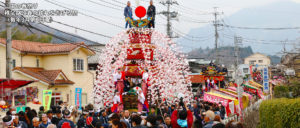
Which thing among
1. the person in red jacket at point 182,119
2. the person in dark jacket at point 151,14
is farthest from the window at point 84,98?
the person in red jacket at point 182,119

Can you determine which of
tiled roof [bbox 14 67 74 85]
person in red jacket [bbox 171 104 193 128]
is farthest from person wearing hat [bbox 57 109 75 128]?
tiled roof [bbox 14 67 74 85]

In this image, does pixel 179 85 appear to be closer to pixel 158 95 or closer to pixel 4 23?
pixel 158 95

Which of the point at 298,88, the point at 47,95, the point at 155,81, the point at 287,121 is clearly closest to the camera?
the point at 287,121

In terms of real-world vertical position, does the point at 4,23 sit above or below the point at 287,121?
above

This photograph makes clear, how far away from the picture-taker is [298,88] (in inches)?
763

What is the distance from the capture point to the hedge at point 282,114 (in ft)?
31.7

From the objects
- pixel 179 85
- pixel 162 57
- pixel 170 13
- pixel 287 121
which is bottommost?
pixel 287 121

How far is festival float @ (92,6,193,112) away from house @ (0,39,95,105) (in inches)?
468

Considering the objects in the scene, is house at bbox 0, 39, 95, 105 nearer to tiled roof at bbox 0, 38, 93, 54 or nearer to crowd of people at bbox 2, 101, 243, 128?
tiled roof at bbox 0, 38, 93, 54

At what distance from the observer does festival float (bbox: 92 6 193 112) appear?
13695 millimetres

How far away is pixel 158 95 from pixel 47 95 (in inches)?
257

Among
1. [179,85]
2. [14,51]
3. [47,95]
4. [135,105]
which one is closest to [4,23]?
[47,95]

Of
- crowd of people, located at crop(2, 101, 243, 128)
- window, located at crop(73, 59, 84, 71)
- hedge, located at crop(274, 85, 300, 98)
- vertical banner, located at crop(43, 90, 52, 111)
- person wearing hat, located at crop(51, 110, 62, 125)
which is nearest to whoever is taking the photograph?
crowd of people, located at crop(2, 101, 243, 128)

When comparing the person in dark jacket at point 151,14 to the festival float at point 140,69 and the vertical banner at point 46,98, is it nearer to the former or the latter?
the festival float at point 140,69
